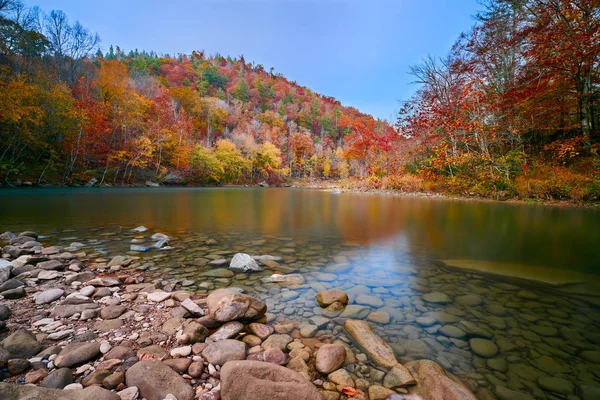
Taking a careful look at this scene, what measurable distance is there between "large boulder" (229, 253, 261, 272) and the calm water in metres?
0.18

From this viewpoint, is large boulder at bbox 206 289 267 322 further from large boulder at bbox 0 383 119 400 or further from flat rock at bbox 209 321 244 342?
large boulder at bbox 0 383 119 400

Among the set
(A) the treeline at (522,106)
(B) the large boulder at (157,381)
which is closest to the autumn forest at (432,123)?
(A) the treeline at (522,106)

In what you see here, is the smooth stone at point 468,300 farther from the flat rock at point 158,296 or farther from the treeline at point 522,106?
the treeline at point 522,106

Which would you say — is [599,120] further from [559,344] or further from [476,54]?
[559,344]

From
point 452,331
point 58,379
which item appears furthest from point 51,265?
point 452,331

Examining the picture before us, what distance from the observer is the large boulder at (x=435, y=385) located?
1540mm

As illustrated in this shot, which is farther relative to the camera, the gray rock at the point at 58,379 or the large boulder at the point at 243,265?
the large boulder at the point at 243,265

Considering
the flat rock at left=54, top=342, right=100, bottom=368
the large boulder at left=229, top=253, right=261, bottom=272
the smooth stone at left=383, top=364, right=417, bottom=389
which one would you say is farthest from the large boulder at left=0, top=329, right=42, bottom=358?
the smooth stone at left=383, top=364, right=417, bottom=389

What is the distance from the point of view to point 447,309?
2.73 meters

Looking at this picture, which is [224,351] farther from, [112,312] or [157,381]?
[112,312]

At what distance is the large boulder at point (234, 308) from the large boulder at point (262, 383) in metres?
0.71

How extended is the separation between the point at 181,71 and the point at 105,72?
5274cm

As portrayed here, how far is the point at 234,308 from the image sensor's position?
92.5 inches

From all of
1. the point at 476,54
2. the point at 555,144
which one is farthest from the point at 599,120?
the point at 476,54
